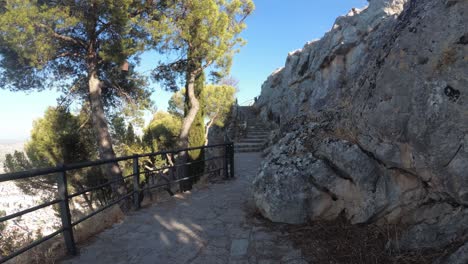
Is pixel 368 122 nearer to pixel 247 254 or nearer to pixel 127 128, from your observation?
pixel 247 254

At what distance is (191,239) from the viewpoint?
382cm

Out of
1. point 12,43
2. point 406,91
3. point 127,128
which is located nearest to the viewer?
point 406,91

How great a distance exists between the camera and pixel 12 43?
7770 millimetres

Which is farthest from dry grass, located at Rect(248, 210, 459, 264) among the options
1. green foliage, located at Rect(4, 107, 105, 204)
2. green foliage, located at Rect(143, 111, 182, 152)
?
green foliage, located at Rect(143, 111, 182, 152)

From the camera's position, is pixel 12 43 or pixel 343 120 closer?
pixel 343 120

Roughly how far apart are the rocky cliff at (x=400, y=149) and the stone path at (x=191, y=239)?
604mm

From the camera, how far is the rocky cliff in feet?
8.30

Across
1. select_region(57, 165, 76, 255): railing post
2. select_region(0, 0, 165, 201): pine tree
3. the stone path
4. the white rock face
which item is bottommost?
the white rock face

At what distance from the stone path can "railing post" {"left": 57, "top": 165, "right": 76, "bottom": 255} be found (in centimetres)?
17

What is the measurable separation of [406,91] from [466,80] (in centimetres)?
50

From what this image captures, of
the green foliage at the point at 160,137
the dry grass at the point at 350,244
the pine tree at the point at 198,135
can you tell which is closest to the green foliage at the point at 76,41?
the pine tree at the point at 198,135

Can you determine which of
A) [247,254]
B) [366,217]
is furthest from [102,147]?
[366,217]

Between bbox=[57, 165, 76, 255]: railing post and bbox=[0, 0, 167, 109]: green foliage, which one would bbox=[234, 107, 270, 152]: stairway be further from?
bbox=[57, 165, 76, 255]: railing post

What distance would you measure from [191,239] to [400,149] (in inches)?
109
